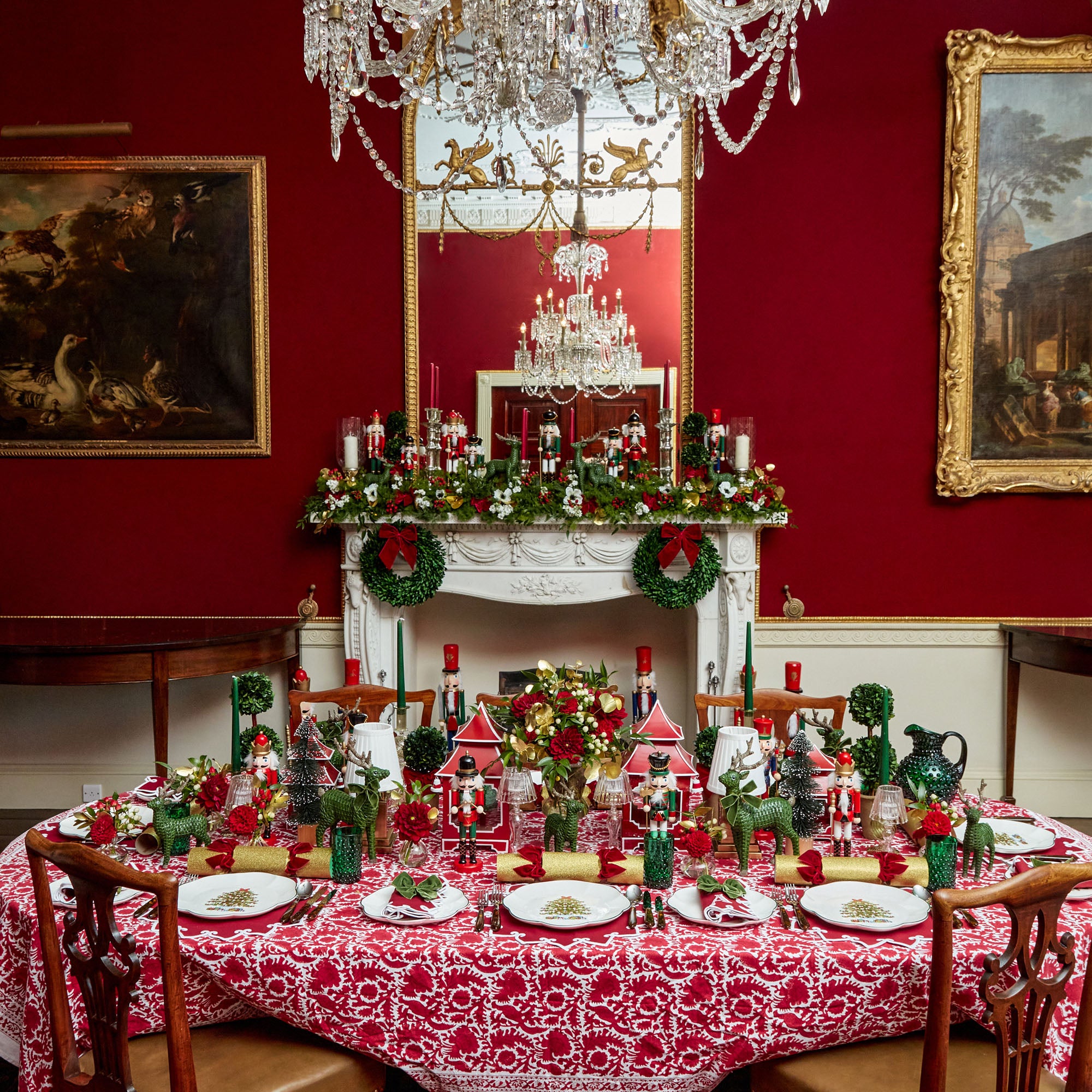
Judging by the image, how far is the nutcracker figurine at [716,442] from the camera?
160 inches

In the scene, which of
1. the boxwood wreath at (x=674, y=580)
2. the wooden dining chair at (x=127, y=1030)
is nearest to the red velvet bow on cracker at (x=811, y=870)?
the wooden dining chair at (x=127, y=1030)

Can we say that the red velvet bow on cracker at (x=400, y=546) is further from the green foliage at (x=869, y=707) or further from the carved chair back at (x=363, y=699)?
the green foliage at (x=869, y=707)

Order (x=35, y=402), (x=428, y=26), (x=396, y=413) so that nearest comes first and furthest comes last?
1. (x=428, y=26)
2. (x=396, y=413)
3. (x=35, y=402)

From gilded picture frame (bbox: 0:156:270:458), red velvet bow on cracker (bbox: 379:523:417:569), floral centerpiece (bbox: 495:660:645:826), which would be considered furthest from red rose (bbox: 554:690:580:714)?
gilded picture frame (bbox: 0:156:270:458)

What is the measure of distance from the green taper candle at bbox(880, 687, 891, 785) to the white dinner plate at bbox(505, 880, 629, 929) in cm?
71

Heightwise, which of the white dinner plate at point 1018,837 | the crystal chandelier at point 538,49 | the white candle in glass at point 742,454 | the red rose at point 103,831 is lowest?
the white dinner plate at point 1018,837

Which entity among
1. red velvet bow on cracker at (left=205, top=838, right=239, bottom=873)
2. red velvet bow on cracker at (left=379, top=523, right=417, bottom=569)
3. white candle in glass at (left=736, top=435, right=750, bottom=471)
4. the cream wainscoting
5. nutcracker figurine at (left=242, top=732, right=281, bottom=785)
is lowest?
the cream wainscoting

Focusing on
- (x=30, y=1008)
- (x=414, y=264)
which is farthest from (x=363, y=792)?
(x=414, y=264)

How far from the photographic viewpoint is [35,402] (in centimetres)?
435

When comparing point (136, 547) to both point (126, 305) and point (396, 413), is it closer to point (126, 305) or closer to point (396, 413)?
point (126, 305)

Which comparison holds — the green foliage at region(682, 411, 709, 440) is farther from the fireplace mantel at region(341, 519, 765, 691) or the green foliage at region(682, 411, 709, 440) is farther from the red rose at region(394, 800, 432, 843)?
the red rose at region(394, 800, 432, 843)

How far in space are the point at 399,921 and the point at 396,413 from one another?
9.25ft

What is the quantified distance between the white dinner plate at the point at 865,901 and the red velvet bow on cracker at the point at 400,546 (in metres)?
2.63

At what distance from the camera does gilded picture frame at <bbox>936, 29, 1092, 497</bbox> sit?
4105 millimetres
